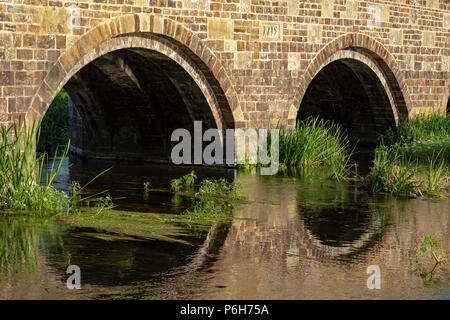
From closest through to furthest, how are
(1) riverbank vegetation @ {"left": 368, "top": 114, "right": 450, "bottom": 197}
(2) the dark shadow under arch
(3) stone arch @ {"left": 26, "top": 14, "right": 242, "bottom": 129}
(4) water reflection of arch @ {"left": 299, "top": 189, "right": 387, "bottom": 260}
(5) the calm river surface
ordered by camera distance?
(5) the calm river surface, (4) water reflection of arch @ {"left": 299, "top": 189, "right": 387, "bottom": 260}, (3) stone arch @ {"left": 26, "top": 14, "right": 242, "bottom": 129}, (1) riverbank vegetation @ {"left": 368, "top": 114, "right": 450, "bottom": 197}, (2) the dark shadow under arch

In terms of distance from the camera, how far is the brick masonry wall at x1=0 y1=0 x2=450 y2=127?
11727 millimetres

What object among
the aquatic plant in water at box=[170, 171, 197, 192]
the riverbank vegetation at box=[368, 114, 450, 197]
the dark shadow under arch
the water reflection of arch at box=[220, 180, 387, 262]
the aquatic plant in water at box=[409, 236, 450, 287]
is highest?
the dark shadow under arch

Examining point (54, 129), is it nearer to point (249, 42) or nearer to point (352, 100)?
point (249, 42)

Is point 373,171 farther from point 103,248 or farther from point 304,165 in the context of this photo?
point 103,248

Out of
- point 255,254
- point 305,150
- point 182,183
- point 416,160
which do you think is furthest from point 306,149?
point 255,254

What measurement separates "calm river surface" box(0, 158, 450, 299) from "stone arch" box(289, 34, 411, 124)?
4.44m

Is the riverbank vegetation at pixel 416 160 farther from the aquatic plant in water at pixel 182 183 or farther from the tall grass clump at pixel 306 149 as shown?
the aquatic plant in water at pixel 182 183

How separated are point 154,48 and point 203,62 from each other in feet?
3.42

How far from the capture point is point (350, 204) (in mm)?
12164

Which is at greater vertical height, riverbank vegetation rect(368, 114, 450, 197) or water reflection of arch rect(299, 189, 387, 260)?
riverbank vegetation rect(368, 114, 450, 197)

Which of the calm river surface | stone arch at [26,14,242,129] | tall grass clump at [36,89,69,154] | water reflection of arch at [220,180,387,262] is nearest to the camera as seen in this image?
the calm river surface

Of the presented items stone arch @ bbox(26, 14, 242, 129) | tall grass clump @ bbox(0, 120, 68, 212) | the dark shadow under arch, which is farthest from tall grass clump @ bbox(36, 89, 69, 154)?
tall grass clump @ bbox(0, 120, 68, 212)

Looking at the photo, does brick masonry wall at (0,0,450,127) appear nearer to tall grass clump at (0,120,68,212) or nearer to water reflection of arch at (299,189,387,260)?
tall grass clump at (0,120,68,212)
